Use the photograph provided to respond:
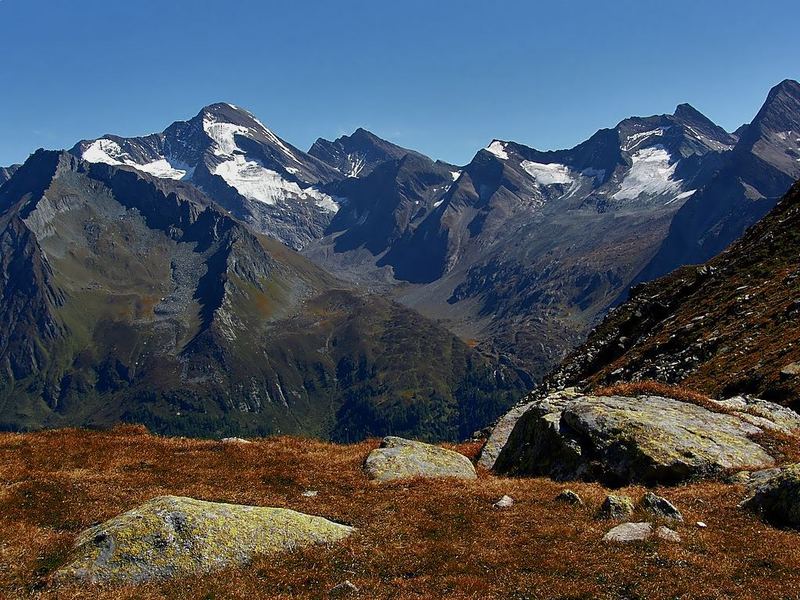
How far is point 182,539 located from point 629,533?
13761mm

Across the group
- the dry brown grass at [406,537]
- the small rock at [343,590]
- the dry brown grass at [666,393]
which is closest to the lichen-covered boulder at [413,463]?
the dry brown grass at [406,537]

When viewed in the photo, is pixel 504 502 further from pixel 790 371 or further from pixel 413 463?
pixel 790 371

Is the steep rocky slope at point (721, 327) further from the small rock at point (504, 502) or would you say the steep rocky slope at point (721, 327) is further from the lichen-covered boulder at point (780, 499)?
the small rock at point (504, 502)

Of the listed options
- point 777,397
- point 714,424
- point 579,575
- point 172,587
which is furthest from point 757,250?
point 172,587

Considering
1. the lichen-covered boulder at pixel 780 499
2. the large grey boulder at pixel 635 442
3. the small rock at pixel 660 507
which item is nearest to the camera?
the lichen-covered boulder at pixel 780 499

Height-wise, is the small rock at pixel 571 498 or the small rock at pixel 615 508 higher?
the small rock at pixel 615 508

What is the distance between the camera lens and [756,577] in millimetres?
15312

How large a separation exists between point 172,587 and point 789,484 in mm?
18990

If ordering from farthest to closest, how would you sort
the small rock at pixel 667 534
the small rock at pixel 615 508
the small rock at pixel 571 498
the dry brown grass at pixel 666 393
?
the dry brown grass at pixel 666 393 < the small rock at pixel 571 498 < the small rock at pixel 615 508 < the small rock at pixel 667 534

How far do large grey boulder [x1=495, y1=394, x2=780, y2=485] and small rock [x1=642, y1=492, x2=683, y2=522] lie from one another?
3940 mm

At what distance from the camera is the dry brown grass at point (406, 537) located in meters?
15.7

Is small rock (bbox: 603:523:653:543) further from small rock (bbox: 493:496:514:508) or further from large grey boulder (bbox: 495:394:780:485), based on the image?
large grey boulder (bbox: 495:394:780:485)

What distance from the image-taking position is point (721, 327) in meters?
45.0

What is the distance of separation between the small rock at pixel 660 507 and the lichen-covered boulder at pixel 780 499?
7.89 ft
